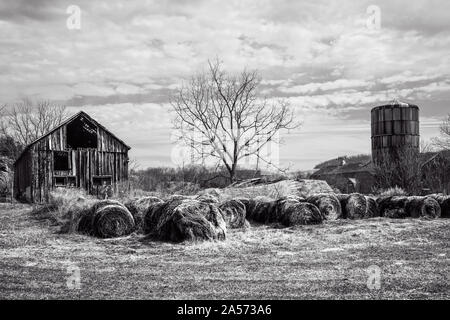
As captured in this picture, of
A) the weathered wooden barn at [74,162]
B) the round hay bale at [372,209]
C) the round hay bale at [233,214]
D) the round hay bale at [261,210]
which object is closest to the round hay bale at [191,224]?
the round hay bale at [233,214]

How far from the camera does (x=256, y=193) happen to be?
858 inches

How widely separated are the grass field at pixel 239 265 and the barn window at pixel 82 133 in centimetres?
1693

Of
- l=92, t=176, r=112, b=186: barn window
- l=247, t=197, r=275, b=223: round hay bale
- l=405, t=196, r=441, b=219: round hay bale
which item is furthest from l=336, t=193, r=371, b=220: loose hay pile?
l=92, t=176, r=112, b=186: barn window

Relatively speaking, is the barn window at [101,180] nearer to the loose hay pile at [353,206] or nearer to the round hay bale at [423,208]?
the loose hay pile at [353,206]

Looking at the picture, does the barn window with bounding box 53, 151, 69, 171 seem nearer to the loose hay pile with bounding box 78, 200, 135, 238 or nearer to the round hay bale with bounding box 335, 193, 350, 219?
the loose hay pile with bounding box 78, 200, 135, 238

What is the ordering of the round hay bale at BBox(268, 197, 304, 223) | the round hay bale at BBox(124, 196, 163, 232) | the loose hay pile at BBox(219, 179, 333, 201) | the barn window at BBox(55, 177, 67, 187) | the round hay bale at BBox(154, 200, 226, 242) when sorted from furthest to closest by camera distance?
the barn window at BBox(55, 177, 67, 187) < the loose hay pile at BBox(219, 179, 333, 201) < the round hay bale at BBox(268, 197, 304, 223) < the round hay bale at BBox(124, 196, 163, 232) < the round hay bale at BBox(154, 200, 226, 242)

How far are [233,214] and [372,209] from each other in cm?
618

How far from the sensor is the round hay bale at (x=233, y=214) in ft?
46.2

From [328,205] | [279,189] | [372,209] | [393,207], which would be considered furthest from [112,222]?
[279,189]

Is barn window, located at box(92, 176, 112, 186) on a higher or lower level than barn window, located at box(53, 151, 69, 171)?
lower

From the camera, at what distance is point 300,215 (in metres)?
14.8

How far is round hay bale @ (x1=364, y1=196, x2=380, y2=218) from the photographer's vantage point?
17312 millimetres
